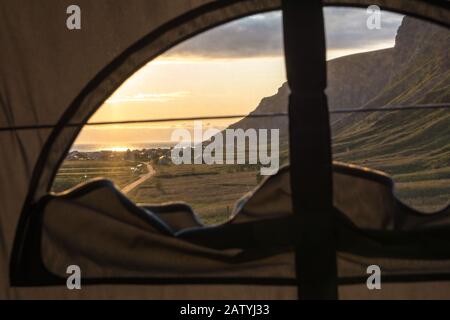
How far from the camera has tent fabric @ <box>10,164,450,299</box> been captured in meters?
1.57

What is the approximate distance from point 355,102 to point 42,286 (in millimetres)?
1102

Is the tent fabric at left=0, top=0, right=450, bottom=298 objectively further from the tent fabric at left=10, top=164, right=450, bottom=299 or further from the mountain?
the mountain

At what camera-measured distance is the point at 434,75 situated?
37750 mm

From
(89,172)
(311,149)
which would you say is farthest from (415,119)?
(311,149)

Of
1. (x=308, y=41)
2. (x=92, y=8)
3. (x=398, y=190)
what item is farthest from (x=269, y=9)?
(x=398, y=190)

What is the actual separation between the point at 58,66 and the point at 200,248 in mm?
692

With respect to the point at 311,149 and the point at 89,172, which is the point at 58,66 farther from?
the point at 311,149

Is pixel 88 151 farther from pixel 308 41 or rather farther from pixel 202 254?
pixel 308 41

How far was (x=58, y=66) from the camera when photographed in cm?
170

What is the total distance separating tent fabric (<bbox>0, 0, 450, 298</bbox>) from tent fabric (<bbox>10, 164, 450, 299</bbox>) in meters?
0.10

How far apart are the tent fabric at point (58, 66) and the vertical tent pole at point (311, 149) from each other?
0.20 m

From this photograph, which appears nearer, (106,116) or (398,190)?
(398,190)

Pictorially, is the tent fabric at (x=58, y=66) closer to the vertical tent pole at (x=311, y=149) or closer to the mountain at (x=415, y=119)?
the vertical tent pole at (x=311, y=149)
